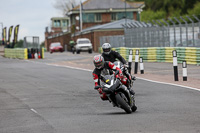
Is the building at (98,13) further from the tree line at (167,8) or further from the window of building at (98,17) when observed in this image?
the tree line at (167,8)

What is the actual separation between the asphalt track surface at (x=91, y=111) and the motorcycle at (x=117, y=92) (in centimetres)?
20

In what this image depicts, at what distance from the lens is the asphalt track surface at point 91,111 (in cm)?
880

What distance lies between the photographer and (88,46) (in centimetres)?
6116

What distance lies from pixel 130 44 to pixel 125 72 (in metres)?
31.4

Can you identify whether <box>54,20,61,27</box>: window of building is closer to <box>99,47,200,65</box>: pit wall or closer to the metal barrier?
the metal barrier

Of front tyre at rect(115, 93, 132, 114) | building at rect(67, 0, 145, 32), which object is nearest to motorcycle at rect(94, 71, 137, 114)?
front tyre at rect(115, 93, 132, 114)

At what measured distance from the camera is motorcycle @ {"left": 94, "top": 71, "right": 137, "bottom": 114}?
1075 cm

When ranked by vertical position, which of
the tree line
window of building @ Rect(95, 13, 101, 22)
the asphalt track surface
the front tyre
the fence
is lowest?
the asphalt track surface

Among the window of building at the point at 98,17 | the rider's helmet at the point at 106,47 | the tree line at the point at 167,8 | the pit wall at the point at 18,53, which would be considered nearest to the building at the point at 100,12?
the window of building at the point at 98,17

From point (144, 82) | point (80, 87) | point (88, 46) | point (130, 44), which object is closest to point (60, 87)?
point (80, 87)

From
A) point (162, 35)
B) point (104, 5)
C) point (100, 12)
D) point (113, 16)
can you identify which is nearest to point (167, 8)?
point (113, 16)

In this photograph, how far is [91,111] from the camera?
11531mm

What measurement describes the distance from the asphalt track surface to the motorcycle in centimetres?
20

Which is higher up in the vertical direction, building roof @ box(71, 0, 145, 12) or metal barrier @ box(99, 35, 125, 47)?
building roof @ box(71, 0, 145, 12)
